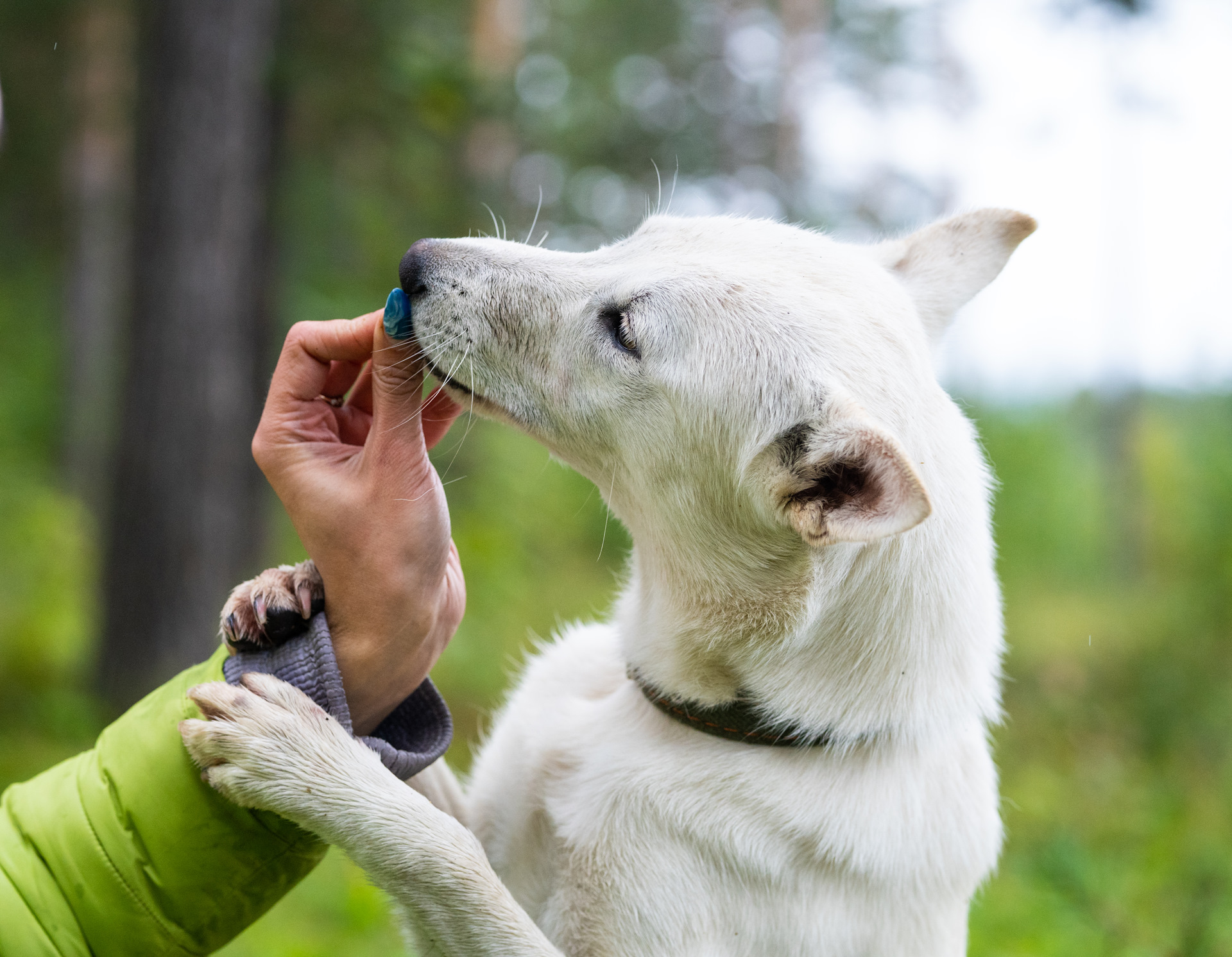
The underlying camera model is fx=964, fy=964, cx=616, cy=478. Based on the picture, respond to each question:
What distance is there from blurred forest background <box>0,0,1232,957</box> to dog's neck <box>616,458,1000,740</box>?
71 centimetres

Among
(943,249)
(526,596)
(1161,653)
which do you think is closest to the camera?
(943,249)

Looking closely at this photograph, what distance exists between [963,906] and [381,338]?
1658 millimetres

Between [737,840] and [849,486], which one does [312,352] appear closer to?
[849,486]

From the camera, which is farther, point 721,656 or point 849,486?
point 721,656

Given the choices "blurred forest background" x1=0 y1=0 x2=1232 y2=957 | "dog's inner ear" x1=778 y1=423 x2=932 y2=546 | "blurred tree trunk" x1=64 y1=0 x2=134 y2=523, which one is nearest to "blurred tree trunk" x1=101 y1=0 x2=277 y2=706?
"blurred forest background" x1=0 y1=0 x2=1232 y2=957

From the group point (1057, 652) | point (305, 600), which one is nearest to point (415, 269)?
point (305, 600)

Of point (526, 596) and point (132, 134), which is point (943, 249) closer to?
point (132, 134)

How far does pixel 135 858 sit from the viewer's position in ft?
5.21

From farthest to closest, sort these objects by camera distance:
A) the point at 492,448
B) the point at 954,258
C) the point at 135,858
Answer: the point at 492,448
the point at 954,258
the point at 135,858

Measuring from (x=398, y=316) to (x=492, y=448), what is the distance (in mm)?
8402

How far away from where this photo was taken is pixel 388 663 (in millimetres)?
1752

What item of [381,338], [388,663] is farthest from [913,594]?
[381,338]

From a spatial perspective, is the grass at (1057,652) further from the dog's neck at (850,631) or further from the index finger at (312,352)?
the index finger at (312,352)

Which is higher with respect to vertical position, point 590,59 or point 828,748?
point 590,59
